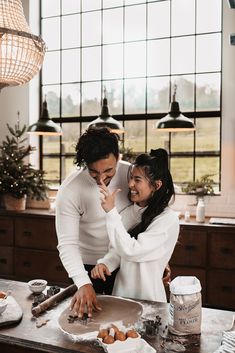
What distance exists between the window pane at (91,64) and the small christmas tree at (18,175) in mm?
1046

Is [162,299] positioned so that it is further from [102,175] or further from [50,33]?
[50,33]

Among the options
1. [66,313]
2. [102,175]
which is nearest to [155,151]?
[102,175]

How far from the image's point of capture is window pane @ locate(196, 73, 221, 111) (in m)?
4.45

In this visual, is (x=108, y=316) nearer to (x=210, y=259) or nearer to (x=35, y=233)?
(x=210, y=259)

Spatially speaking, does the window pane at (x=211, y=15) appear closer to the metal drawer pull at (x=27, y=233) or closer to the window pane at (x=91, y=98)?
the window pane at (x=91, y=98)

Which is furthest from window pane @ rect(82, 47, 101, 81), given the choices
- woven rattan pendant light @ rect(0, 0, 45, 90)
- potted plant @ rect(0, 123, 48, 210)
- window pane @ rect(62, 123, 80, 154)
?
woven rattan pendant light @ rect(0, 0, 45, 90)

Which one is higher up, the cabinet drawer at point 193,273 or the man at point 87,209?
the man at point 87,209

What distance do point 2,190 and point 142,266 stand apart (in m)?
2.87

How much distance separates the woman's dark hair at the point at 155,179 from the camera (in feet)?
6.69

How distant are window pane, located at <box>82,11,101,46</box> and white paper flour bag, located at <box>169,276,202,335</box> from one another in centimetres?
→ 407

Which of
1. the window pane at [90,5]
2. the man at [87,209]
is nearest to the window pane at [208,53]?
the window pane at [90,5]

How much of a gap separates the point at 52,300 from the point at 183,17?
373 cm

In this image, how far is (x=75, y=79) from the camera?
203 inches

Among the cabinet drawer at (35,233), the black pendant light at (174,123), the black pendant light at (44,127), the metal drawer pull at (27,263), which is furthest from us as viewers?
the metal drawer pull at (27,263)
